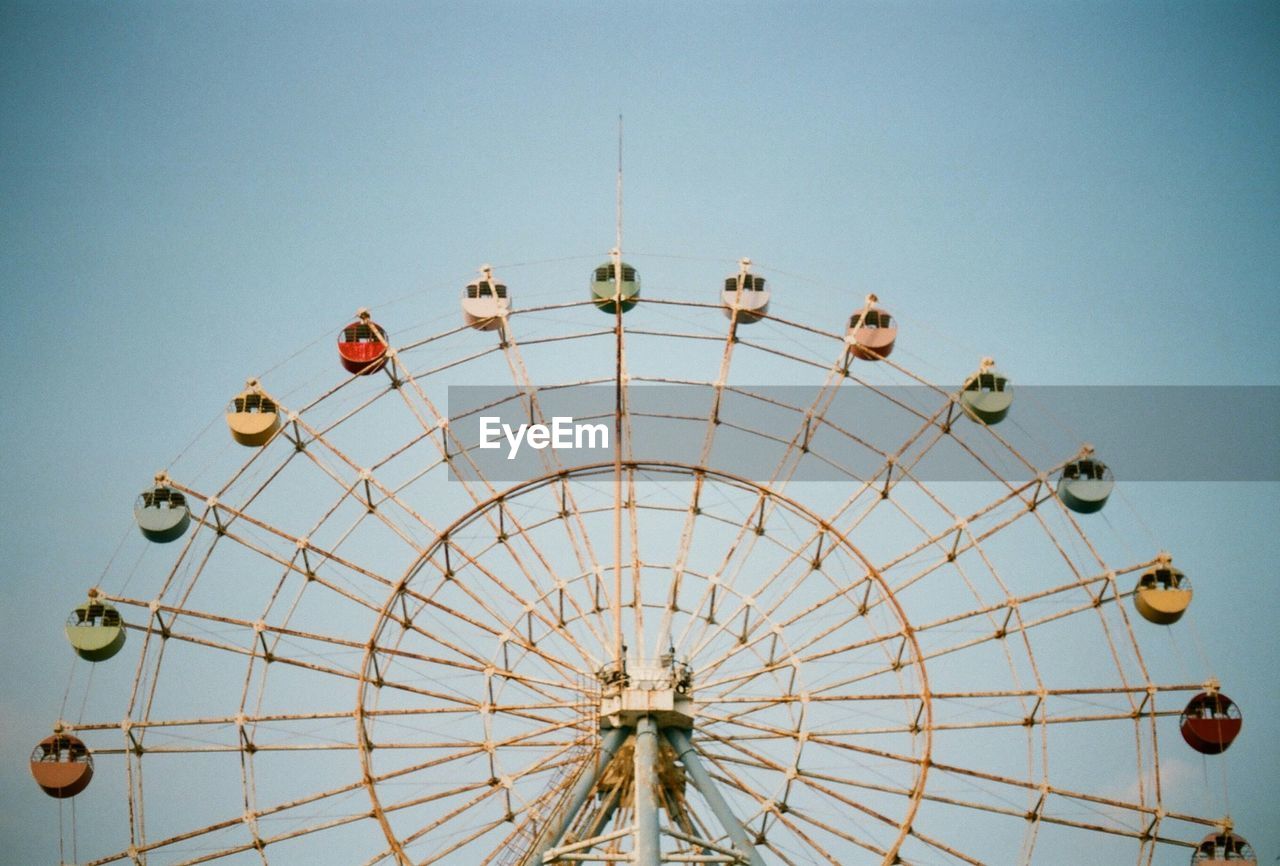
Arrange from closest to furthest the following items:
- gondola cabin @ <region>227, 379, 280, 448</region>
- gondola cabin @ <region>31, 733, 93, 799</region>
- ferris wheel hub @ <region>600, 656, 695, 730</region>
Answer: ferris wheel hub @ <region>600, 656, 695, 730</region> < gondola cabin @ <region>31, 733, 93, 799</region> < gondola cabin @ <region>227, 379, 280, 448</region>

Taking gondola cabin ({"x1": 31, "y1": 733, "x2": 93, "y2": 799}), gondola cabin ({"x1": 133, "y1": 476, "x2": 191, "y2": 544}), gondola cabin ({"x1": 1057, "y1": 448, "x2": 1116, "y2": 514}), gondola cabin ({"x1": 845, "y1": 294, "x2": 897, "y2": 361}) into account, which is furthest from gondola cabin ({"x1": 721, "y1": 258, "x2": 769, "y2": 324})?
gondola cabin ({"x1": 31, "y1": 733, "x2": 93, "y2": 799})

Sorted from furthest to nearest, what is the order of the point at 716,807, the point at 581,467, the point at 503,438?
1. the point at 503,438
2. the point at 581,467
3. the point at 716,807

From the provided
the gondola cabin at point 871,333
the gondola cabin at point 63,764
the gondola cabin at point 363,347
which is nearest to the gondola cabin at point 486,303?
the gondola cabin at point 363,347

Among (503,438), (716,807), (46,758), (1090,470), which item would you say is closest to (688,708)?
(716,807)

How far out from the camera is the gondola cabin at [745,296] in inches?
1543

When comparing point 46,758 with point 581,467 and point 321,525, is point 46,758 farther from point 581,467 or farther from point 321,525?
point 581,467

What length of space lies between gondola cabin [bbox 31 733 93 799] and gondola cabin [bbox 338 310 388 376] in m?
9.73

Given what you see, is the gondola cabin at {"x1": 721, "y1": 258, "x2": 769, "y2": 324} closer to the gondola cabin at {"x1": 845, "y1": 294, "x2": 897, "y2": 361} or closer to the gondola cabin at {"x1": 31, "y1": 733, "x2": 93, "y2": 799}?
the gondola cabin at {"x1": 845, "y1": 294, "x2": 897, "y2": 361}

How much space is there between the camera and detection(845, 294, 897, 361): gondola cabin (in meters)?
38.3

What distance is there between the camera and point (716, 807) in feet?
107

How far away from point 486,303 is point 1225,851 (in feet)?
62.7

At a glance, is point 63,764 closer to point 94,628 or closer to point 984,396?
point 94,628

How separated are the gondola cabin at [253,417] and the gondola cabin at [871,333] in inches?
496

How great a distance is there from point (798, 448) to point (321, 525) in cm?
1023
